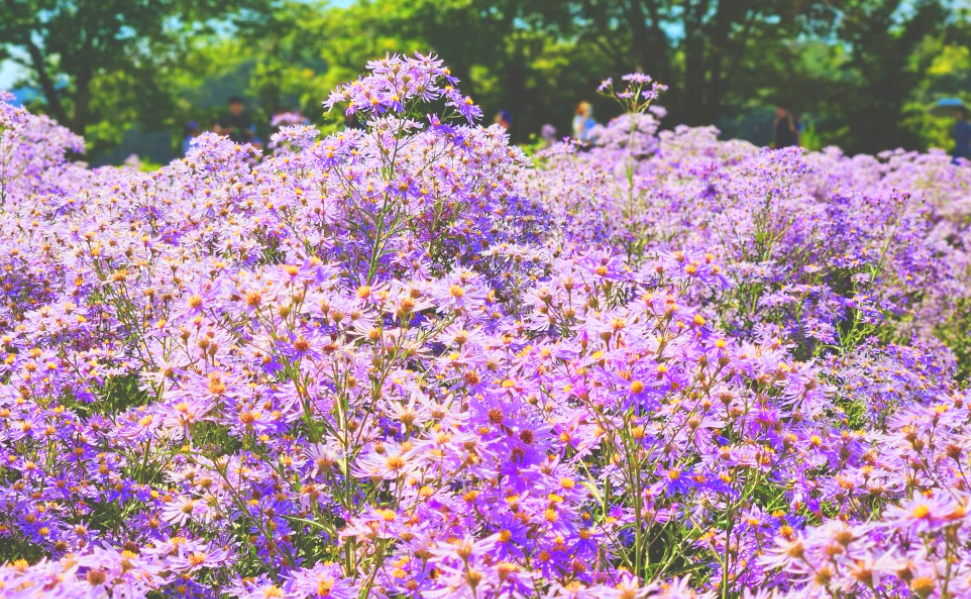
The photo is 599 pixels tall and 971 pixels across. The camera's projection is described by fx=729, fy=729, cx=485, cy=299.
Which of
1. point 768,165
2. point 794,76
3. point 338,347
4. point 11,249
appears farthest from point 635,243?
point 794,76

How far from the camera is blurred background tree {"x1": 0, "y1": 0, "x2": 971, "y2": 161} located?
69.4 feet

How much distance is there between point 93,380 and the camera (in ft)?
11.3

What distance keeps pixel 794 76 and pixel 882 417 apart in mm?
22402

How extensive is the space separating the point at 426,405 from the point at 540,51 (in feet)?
85.0

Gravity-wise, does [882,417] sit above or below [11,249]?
below

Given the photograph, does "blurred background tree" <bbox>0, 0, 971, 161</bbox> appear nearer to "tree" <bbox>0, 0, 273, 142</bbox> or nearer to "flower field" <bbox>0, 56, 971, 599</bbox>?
"tree" <bbox>0, 0, 273, 142</bbox>

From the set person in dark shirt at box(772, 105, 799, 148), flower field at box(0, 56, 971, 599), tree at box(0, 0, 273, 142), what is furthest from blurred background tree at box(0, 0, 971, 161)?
flower field at box(0, 56, 971, 599)

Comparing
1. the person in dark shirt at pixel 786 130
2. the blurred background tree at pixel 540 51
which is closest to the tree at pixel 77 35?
the blurred background tree at pixel 540 51

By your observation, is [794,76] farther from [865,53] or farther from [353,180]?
[353,180]

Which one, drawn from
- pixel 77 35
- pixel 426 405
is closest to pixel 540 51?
pixel 77 35

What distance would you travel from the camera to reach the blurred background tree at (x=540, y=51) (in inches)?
832

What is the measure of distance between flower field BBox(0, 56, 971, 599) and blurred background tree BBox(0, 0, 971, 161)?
719 inches

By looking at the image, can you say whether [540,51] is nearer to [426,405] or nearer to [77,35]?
[77,35]

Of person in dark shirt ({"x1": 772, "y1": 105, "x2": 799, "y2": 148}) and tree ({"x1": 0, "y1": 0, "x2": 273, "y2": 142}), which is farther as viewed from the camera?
tree ({"x1": 0, "y1": 0, "x2": 273, "y2": 142})
